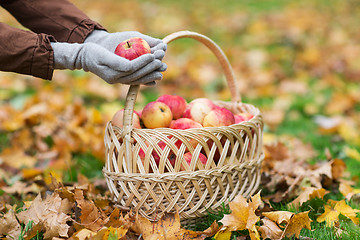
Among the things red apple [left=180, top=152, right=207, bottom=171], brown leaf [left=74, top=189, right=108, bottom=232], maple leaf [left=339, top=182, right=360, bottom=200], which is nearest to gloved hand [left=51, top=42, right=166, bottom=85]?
red apple [left=180, top=152, right=207, bottom=171]

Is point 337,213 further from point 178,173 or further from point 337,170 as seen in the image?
point 178,173

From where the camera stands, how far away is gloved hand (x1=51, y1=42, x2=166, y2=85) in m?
1.37

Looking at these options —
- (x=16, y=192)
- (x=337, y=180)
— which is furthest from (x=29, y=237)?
(x=337, y=180)

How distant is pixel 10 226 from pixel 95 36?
33.8 inches

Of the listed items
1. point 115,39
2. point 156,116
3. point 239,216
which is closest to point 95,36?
point 115,39

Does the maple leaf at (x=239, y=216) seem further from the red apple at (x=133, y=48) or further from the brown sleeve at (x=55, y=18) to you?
the brown sleeve at (x=55, y=18)

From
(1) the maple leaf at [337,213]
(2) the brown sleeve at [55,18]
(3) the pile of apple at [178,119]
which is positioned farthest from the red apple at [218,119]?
(2) the brown sleeve at [55,18]

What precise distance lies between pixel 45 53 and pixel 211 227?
34.9 inches

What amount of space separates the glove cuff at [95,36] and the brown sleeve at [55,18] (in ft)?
0.06

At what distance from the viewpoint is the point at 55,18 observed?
5.80ft

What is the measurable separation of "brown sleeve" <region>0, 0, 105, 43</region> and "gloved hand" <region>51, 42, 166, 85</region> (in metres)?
0.30

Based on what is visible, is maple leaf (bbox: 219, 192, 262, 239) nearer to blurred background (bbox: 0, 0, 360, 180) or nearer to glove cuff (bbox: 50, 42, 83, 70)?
glove cuff (bbox: 50, 42, 83, 70)

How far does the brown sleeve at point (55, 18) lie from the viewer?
1.75m

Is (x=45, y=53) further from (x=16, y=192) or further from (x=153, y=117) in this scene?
(x=16, y=192)
